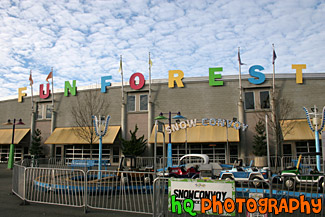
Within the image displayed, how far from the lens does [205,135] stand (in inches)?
958

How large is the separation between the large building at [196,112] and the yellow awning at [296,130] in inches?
2.3

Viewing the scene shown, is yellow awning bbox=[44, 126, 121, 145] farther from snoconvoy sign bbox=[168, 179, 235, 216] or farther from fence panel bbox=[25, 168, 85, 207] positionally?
snoconvoy sign bbox=[168, 179, 235, 216]

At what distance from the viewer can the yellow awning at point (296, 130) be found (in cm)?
2219

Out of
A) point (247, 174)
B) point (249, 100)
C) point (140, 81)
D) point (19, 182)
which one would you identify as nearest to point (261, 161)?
point (249, 100)

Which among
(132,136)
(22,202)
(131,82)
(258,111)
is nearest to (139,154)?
(132,136)

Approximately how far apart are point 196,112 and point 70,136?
13.7 m

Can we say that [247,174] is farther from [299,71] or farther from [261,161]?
[299,71]

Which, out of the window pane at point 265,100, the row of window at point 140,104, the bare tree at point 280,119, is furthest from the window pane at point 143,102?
the window pane at point 265,100

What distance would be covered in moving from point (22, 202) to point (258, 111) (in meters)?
20.9

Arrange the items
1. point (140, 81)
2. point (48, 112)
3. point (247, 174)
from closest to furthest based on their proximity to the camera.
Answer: point (247, 174) < point (140, 81) < point (48, 112)

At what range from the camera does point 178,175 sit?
46.2ft

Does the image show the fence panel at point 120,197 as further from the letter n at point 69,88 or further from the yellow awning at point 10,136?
the yellow awning at point 10,136

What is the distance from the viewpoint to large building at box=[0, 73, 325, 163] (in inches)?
943

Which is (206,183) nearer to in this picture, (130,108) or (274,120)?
(274,120)
